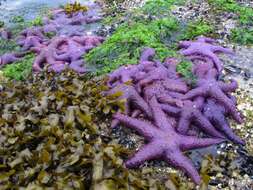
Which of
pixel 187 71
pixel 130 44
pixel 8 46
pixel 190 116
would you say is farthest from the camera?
pixel 8 46

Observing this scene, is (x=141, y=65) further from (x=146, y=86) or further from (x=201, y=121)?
(x=201, y=121)

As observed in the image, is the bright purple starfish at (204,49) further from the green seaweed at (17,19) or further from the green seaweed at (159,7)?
the green seaweed at (17,19)

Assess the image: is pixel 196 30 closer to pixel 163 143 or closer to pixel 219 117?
pixel 219 117

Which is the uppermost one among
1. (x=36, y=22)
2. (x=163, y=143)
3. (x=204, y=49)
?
(x=204, y=49)

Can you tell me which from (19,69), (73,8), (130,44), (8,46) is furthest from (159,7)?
(19,69)

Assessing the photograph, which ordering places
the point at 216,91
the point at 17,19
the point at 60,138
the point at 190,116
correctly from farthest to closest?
the point at 17,19 < the point at 216,91 < the point at 190,116 < the point at 60,138

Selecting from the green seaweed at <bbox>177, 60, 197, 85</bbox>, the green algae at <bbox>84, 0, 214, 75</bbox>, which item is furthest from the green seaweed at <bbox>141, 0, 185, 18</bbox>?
the green seaweed at <bbox>177, 60, 197, 85</bbox>

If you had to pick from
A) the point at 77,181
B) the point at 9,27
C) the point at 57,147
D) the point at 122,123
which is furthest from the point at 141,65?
the point at 9,27
